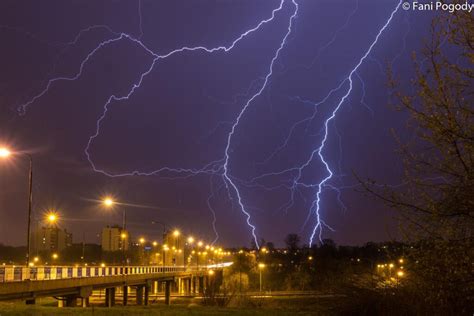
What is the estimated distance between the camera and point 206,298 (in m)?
34.6

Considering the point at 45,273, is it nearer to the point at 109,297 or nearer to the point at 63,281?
the point at 63,281

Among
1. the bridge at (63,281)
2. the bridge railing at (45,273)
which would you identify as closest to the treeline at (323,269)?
the bridge at (63,281)

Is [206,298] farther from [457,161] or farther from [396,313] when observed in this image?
[457,161]

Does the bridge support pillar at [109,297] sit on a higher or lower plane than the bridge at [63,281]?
lower

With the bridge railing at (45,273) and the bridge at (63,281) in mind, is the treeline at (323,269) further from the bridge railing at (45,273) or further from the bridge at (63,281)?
the bridge railing at (45,273)

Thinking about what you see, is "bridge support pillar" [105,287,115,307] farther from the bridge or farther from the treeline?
the treeline

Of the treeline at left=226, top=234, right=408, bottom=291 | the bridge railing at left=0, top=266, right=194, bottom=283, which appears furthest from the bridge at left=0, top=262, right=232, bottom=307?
the treeline at left=226, top=234, right=408, bottom=291

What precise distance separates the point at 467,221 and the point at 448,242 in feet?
1.05

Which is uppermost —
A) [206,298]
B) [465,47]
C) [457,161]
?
[465,47]

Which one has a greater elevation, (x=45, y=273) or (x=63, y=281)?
(x=45, y=273)

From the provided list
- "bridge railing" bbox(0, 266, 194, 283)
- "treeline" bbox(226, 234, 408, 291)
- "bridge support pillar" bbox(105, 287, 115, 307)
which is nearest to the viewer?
"treeline" bbox(226, 234, 408, 291)

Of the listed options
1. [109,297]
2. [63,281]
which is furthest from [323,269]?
[63,281]

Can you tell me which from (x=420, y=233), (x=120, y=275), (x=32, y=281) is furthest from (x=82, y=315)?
(x=120, y=275)

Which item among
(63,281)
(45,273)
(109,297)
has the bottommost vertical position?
(109,297)
